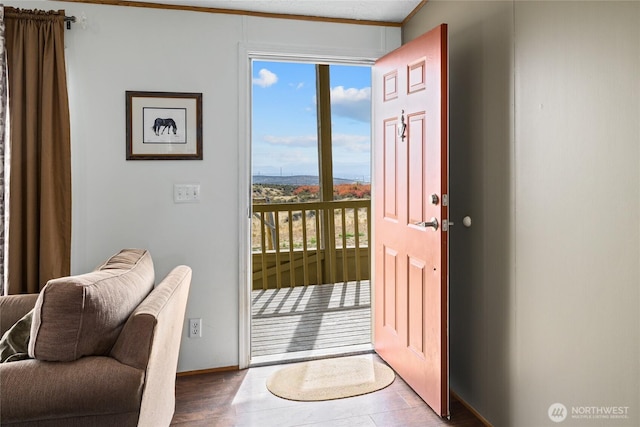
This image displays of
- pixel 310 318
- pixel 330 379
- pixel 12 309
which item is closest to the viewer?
pixel 12 309

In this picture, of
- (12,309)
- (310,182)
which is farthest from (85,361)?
(310,182)

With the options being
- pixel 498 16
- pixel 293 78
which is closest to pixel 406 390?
pixel 498 16

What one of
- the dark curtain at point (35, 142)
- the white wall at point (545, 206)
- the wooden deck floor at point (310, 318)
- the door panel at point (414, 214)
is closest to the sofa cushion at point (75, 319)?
the dark curtain at point (35, 142)

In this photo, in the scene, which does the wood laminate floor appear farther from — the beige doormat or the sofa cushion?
the sofa cushion

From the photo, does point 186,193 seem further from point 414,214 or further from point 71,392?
point 71,392

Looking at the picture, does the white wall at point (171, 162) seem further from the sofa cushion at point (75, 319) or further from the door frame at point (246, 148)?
the sofa cushion at point (75, 319)

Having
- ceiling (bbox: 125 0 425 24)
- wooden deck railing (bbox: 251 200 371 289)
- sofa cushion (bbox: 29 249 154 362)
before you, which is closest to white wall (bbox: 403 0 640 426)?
ceiling (bbox: 125 0 425 24)

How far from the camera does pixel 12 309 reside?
2238 mm

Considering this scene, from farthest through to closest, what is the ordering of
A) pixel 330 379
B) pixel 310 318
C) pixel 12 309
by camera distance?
1. pixel 310 318
2. pixel 330 379
3. pixel 12 309

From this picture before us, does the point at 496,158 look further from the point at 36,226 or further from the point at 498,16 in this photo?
the point at 36,226

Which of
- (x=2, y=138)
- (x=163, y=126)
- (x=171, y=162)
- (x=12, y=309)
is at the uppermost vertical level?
(x=163, y=126)

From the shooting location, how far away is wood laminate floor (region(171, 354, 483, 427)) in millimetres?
2359

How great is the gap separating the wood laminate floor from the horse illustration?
151 cm

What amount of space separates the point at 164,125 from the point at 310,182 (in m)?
2.52
